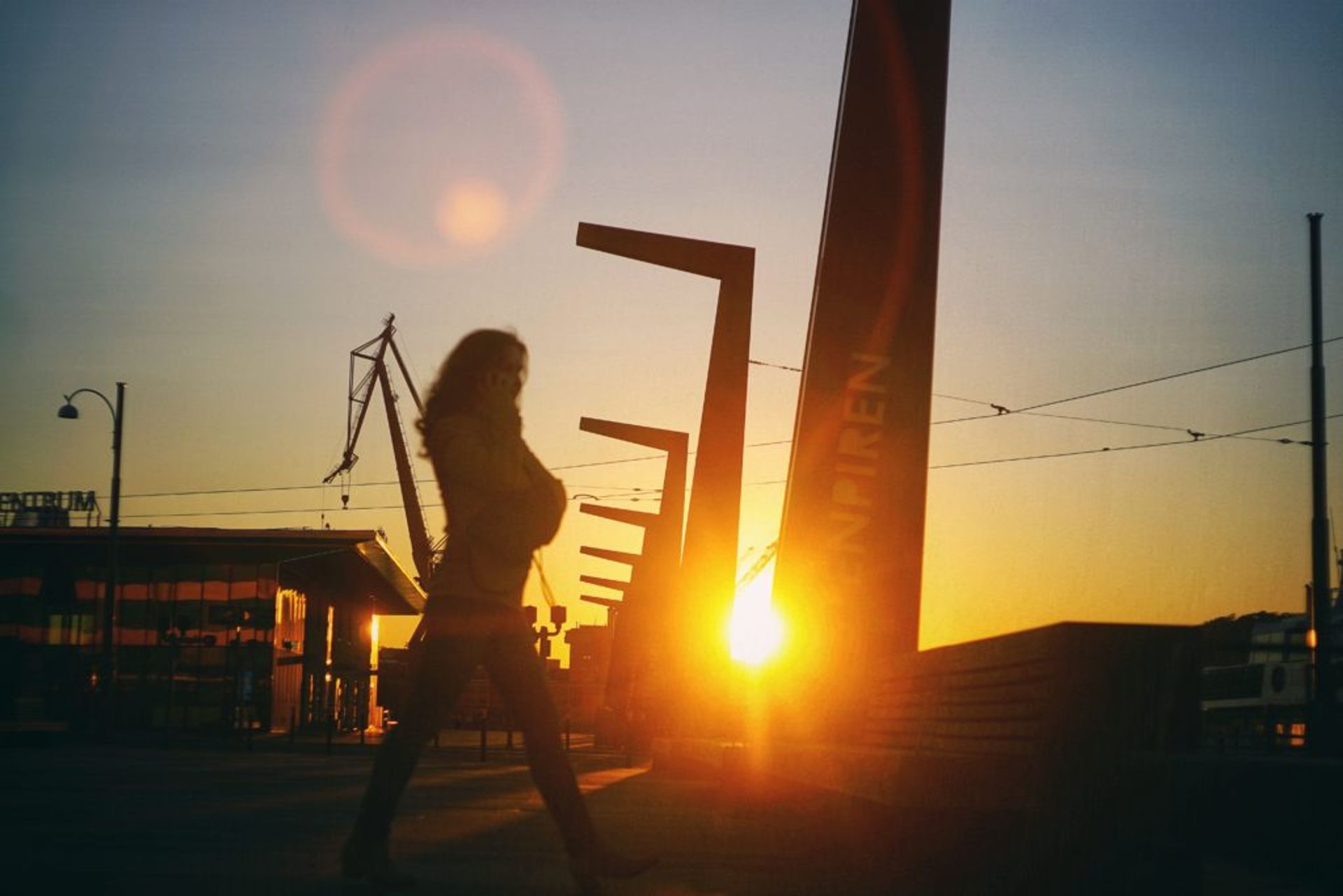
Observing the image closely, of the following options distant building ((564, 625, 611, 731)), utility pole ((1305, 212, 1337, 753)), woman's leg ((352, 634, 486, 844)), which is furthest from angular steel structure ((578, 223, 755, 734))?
distant building ((564, 625, 611, 731))

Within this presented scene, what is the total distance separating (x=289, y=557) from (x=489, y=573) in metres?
50.1

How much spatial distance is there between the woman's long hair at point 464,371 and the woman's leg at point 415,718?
2.35 feet

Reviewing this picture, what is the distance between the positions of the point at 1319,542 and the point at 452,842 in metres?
24.1

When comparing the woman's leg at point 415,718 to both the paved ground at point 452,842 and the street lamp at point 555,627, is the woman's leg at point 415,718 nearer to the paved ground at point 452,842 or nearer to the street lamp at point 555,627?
the paved ground at point 452,842

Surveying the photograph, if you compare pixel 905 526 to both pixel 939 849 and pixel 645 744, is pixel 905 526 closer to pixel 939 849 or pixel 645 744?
pixel 939 849

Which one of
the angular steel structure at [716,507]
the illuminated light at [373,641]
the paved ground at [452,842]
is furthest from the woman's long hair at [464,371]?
the illuminated light at [373,641]

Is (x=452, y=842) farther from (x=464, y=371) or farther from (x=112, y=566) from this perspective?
(x=112, y=566)

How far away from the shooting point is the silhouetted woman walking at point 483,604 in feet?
15.7

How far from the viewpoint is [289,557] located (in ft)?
175

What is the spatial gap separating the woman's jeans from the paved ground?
0.76 ft

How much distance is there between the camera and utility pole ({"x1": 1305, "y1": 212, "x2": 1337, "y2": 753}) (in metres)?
21.5

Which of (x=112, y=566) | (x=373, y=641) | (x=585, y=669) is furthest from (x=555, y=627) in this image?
(x=585, y=669)

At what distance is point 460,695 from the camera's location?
486cm

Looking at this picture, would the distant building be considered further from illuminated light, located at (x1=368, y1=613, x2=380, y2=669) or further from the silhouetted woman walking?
the silhouetted woman walking
